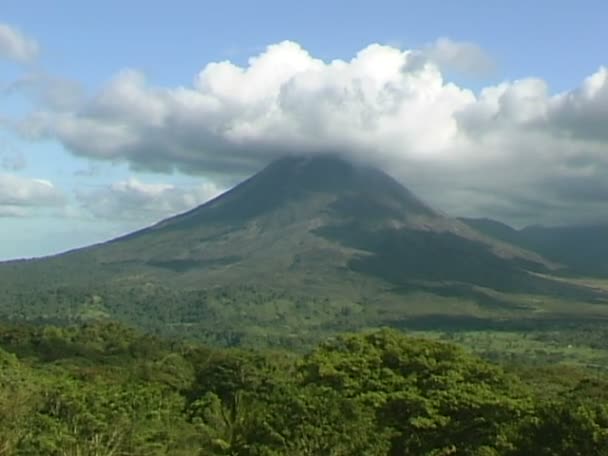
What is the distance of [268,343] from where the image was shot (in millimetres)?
138000

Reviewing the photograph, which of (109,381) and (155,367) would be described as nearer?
(109,381)

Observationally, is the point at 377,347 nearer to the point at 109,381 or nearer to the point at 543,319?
the point at 109,381

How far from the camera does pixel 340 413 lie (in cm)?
2952

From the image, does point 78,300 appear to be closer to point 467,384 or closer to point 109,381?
point 109,381

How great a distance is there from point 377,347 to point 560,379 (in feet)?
78.4

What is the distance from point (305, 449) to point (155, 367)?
33.4 meters

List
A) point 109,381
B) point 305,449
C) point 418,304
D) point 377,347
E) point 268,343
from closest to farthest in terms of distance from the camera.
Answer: point 305,449 < point 377,347 < point 109,381 < point 268,343 < point 418,304

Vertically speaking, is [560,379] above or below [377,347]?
below

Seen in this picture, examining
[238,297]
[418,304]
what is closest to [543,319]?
[418,304]

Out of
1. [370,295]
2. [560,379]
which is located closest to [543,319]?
[370,295]

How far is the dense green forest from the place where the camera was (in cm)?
2853

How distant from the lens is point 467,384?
107 ft

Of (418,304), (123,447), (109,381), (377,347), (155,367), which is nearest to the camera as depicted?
(123,447)

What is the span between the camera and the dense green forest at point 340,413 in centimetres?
2853
